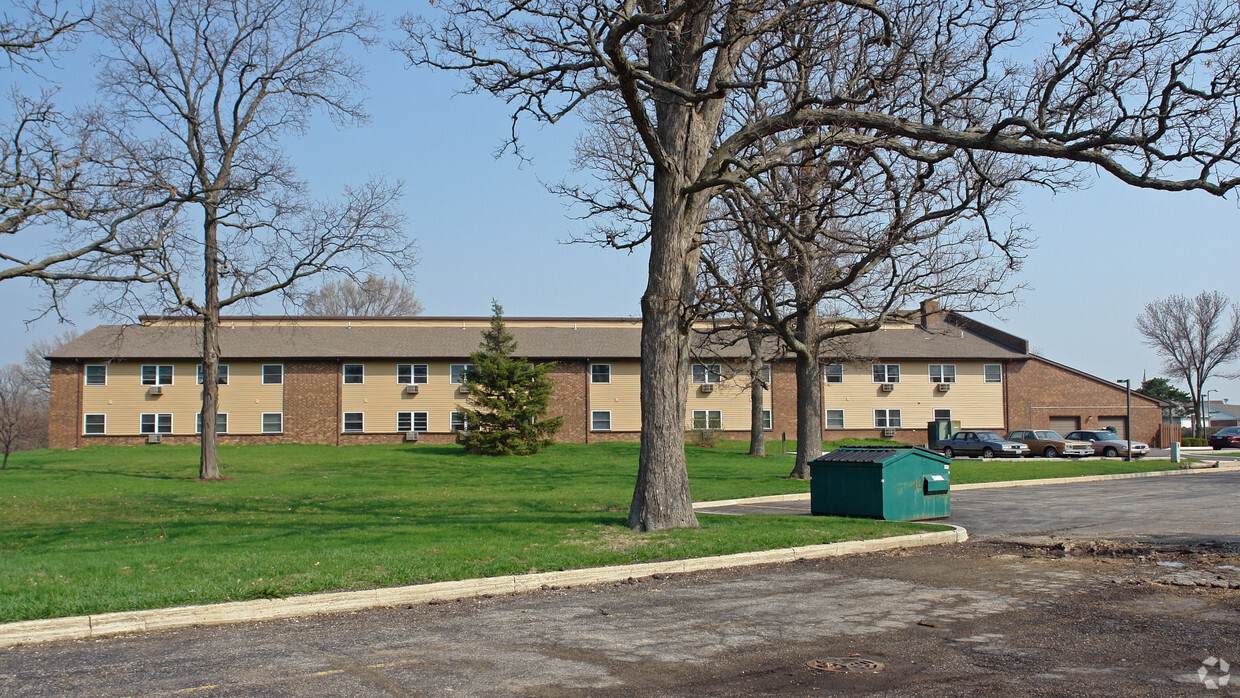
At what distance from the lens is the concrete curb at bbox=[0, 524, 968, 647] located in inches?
306

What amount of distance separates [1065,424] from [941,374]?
26.8ft

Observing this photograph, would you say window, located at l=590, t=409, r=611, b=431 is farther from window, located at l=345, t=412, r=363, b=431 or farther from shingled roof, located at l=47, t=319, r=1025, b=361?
window, located at l=345, t=412, r=363, b=431

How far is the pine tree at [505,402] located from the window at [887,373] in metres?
20.6

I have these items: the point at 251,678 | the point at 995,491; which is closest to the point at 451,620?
the point at 251,678

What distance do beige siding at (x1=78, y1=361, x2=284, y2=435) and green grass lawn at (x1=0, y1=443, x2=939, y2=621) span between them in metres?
13.7

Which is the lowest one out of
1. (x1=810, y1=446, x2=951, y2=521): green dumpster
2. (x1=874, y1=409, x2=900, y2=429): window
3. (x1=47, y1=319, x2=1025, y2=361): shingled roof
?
(x1=810, y1=446, x2=951, y2=521): green dumpster

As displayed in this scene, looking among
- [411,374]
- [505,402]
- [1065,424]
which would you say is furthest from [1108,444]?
[411,374]

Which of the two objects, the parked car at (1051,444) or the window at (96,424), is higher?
the window at (96,424)

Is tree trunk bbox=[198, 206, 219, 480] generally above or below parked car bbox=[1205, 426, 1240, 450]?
above

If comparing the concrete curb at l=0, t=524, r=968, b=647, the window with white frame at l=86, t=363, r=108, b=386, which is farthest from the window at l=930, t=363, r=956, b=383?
the window with white frame at l=86, t=363, r=108, b=386

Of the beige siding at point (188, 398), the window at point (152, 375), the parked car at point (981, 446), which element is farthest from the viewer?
the window at point (152, 375)

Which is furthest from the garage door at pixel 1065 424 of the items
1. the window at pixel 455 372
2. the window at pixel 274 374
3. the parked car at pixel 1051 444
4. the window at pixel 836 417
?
the window at pixel 274 374

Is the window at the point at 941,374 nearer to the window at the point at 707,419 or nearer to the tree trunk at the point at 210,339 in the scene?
the window at the point at 707,419

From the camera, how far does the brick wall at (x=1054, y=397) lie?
2058 inches
